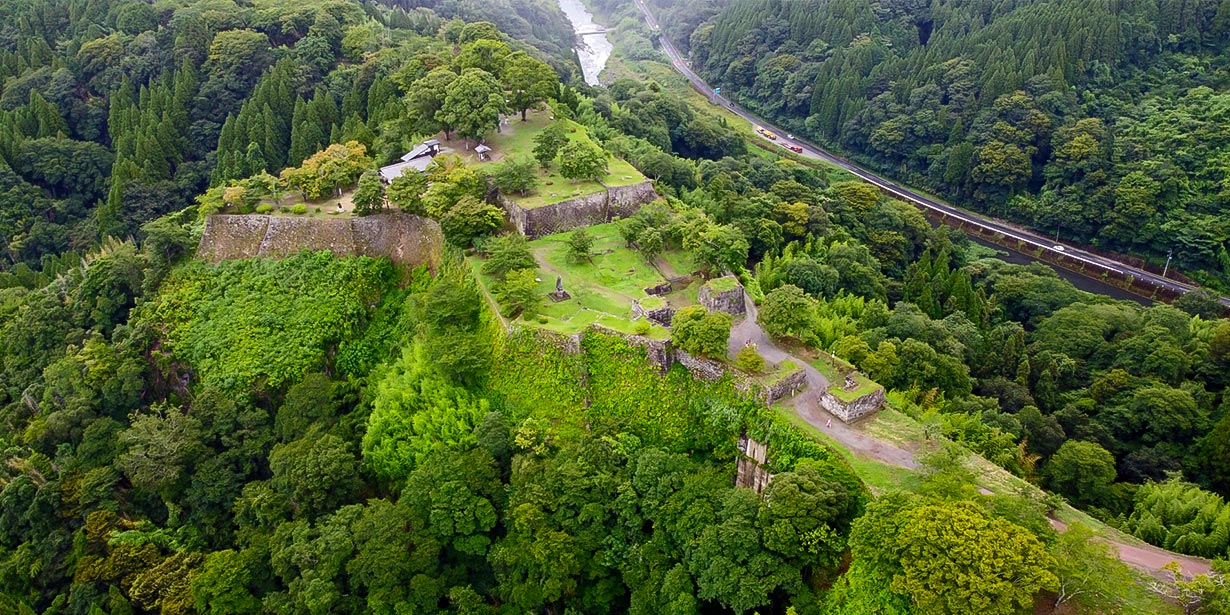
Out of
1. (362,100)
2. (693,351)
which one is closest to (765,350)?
(693,351)

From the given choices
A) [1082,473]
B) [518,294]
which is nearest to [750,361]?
[518,294]

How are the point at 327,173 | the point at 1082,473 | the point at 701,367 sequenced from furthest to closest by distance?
the point at 327,173, the point at 1082,473, the point at 701,367

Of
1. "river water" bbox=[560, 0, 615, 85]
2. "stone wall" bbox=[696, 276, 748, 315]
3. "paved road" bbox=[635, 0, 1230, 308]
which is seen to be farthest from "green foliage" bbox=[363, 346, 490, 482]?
"river water" bbox=[560, 0, 615, 85]

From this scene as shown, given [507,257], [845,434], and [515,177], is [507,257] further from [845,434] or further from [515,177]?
[845,434]

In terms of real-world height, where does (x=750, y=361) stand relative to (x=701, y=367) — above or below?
above

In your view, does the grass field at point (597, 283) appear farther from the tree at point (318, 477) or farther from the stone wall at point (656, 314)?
the tree at point (318, 477)

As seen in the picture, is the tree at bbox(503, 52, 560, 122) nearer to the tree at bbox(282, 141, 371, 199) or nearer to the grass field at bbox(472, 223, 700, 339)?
the tree at bbox(282, 141, 371, 199)
